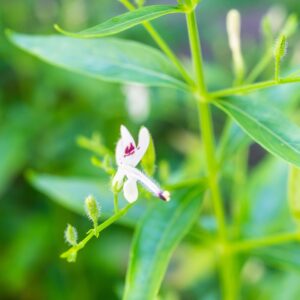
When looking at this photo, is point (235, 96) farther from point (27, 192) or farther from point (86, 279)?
point (27, 192)

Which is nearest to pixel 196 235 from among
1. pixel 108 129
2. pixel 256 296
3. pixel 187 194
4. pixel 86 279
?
pixel 187 194

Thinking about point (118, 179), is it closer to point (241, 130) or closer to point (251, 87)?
point (251, 87)

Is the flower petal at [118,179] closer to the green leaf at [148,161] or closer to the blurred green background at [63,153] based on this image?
the green leaf at [148,161]

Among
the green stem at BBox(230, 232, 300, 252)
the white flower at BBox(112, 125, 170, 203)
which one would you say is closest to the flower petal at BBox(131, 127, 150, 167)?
the white flower at BBox(112, 125, 170, 203)

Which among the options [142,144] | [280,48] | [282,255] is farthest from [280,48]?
[282,255]

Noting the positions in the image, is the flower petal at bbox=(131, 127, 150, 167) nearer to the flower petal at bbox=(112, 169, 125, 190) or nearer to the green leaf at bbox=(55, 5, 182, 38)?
the flower petal at bbox=(112, 169, 125, 190)

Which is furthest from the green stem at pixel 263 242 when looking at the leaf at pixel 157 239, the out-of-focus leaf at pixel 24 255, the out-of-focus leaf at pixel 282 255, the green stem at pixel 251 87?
the out-of-focus leaf at pixel 24 255

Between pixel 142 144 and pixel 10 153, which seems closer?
pixel 142 144
